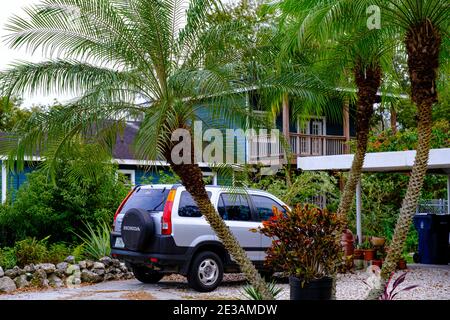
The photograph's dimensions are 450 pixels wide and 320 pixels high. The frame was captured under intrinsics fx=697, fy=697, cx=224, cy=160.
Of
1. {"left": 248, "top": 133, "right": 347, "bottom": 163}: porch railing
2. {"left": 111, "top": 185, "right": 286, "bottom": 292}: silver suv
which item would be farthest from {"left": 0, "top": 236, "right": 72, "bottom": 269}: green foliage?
{"left": 248, "top": 133, "right": 347, "bottom": 163}: porch railing

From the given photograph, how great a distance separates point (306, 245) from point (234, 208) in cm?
376

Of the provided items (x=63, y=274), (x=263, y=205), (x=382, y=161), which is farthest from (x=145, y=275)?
(x=382, y=161)

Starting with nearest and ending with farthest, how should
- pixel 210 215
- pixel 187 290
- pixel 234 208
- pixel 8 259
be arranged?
pixel 210 215 < pixel 187 290 < pixel 234 208 < pixel 8 259

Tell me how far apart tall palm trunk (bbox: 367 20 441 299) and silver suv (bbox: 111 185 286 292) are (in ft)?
9.30

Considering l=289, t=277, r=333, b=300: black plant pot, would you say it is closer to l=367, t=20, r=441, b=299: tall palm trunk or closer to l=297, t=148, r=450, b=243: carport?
l=367, t=20, r=441, b=299: tall palm trunk

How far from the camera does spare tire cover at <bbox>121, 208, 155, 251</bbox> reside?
40.2 ft

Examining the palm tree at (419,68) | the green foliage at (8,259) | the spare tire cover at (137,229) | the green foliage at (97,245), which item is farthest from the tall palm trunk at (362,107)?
the green foliage at (8,259)

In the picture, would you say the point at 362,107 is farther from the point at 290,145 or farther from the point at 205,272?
the point at 290,145

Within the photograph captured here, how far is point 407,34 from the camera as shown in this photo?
35.2 feet

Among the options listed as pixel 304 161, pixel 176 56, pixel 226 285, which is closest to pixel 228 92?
pixel 176 56

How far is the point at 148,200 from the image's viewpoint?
13.0 meters

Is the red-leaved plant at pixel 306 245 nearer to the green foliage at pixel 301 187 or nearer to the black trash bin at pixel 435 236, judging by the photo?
the black trash bin at pixel 435 236

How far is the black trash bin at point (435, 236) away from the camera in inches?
651

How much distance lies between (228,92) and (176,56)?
1.44 metres
